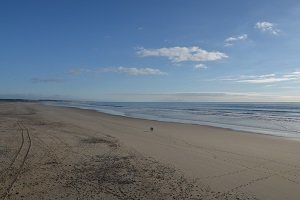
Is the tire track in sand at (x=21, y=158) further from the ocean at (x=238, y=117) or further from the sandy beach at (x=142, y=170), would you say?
the ocean at (x=238, y=117)

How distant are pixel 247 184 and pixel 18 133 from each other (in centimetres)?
1144

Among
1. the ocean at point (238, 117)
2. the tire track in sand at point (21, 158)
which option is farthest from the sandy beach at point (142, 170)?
the ocean at point (238, 117)

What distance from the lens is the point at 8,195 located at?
653 cm

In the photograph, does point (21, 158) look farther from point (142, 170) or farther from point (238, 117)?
point (238, 117)

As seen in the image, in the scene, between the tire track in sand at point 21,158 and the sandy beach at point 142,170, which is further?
the sandy beach at point 142,170

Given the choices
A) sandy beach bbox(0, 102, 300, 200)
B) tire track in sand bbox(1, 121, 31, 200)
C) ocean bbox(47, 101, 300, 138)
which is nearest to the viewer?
tire track in sand bbox(1, 121, 31, 200)

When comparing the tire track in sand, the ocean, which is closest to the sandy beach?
the tire track in sand

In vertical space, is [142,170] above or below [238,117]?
below

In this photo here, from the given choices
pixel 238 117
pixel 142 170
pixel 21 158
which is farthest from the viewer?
pixel 238 117

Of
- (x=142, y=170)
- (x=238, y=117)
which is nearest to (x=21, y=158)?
(x=142, y=170)

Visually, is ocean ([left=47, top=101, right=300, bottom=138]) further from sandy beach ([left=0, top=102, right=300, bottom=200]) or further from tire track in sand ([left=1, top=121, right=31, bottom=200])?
tire track in sand ([left=1, top=121, right=31, bottom=200])

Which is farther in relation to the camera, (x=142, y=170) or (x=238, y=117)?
(x=238, y=117)

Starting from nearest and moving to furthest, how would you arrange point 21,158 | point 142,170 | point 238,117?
point 142,170, point 21,158, point 238,117

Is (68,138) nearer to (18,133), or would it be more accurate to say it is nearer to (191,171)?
(18,133)
